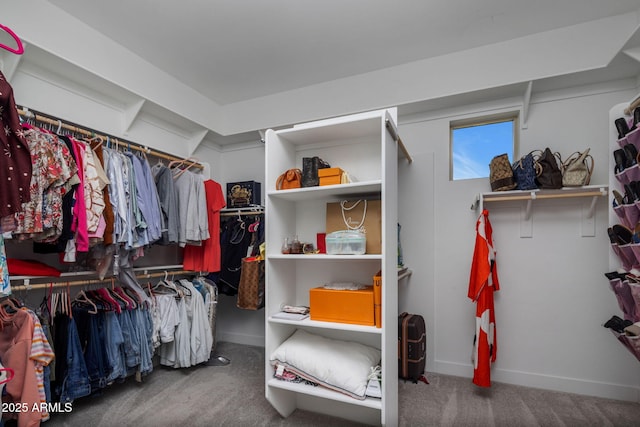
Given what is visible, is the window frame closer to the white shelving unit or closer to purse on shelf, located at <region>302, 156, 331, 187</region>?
the white shelving unit

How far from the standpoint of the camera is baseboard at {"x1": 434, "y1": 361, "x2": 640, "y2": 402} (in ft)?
7.40

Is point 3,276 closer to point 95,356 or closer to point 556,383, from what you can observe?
point 95,356

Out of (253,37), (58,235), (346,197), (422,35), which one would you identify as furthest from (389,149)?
(58,235)

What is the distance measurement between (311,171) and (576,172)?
187cm

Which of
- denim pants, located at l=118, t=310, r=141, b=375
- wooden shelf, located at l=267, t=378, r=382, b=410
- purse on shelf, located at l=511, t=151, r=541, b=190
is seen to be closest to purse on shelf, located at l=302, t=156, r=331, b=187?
wooden shelf, located at l=267, t=378, r=382, b=410

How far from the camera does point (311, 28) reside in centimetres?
236

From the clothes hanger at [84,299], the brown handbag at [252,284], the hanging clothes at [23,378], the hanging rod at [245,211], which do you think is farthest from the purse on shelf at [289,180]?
the hanging clothes at [23,378]

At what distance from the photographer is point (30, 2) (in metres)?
1.99

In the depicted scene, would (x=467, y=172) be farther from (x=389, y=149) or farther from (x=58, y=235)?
(x=58, y=235)

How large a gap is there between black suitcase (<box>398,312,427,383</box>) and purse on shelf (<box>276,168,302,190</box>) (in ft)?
4.79

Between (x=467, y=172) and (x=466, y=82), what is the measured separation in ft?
2.45

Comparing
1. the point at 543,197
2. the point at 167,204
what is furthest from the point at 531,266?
the point at 167,204

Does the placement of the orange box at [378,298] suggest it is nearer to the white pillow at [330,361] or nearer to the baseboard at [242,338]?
the white pillow at [330,361]

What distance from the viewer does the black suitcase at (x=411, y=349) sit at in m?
2.53
